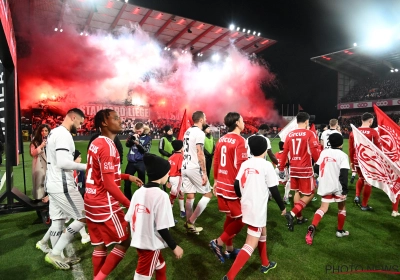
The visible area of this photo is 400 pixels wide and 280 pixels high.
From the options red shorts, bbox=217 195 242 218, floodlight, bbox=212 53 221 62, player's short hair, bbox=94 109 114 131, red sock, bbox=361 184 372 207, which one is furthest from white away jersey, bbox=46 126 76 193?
floodlight, bbox=212 53 221 62

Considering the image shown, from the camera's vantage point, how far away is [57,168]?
153 inches

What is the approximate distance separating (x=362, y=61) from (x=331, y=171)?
42.6m

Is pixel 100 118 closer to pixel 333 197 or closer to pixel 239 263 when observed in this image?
pixel 239 263

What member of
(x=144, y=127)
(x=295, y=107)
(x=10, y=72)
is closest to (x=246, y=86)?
(x=295, y=107)

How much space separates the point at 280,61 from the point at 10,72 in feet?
136

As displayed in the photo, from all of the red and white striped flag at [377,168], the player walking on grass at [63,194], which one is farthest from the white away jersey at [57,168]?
the red and white striped flag at [377,168]

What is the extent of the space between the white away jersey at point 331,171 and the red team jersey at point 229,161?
1790mm

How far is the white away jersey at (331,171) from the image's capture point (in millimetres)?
4801

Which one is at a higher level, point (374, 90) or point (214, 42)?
point (214, 42)

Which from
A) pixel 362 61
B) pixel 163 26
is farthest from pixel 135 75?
pixel 362 61

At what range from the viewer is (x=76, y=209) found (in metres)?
3.92

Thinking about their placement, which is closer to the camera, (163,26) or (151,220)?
(151,220)

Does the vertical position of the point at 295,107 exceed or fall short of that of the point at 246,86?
it falls short

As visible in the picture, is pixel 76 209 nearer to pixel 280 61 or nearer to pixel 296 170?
pixel 296 170
